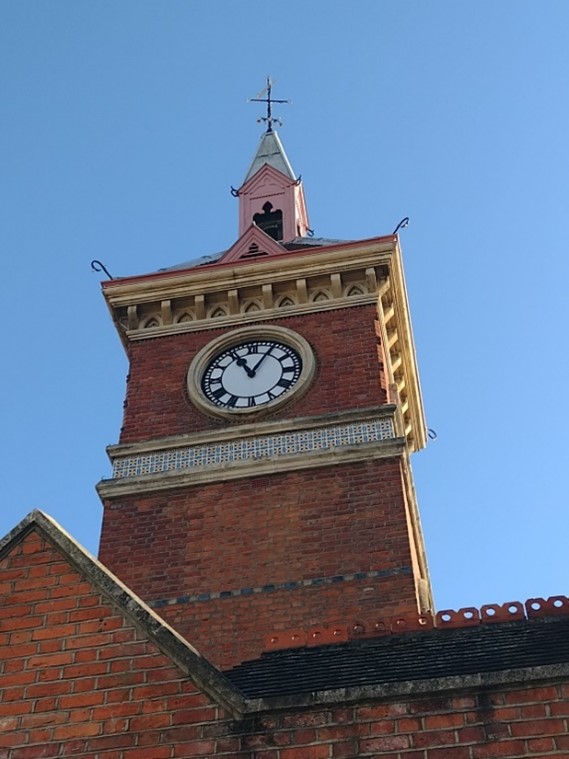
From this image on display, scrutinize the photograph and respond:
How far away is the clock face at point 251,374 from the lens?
15.8 metres

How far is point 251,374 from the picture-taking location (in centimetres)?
1623

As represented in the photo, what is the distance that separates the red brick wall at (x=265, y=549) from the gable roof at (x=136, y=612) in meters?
5.21

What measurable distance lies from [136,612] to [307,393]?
8743mm

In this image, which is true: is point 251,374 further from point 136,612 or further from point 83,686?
point 83,686

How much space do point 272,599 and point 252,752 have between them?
652cm

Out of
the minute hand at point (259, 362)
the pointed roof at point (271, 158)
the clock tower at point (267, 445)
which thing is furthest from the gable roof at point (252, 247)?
the pointed roof at point (271, 158)

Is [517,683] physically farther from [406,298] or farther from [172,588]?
[406,298]

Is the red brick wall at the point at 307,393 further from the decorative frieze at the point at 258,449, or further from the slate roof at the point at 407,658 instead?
the slate roof at the point at 407,658

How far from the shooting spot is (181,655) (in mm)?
6824

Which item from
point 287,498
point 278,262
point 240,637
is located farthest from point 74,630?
point 278,262

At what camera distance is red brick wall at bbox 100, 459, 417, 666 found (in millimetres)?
12734

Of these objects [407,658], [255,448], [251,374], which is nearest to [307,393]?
[251,374]

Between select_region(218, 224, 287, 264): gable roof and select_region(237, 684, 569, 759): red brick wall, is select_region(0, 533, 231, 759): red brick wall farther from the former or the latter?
select_region(218, 224, 287, 264): gable roof

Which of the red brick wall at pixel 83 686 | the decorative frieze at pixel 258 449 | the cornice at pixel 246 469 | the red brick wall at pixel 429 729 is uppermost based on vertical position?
the decorative frieze at pixel 258 449
